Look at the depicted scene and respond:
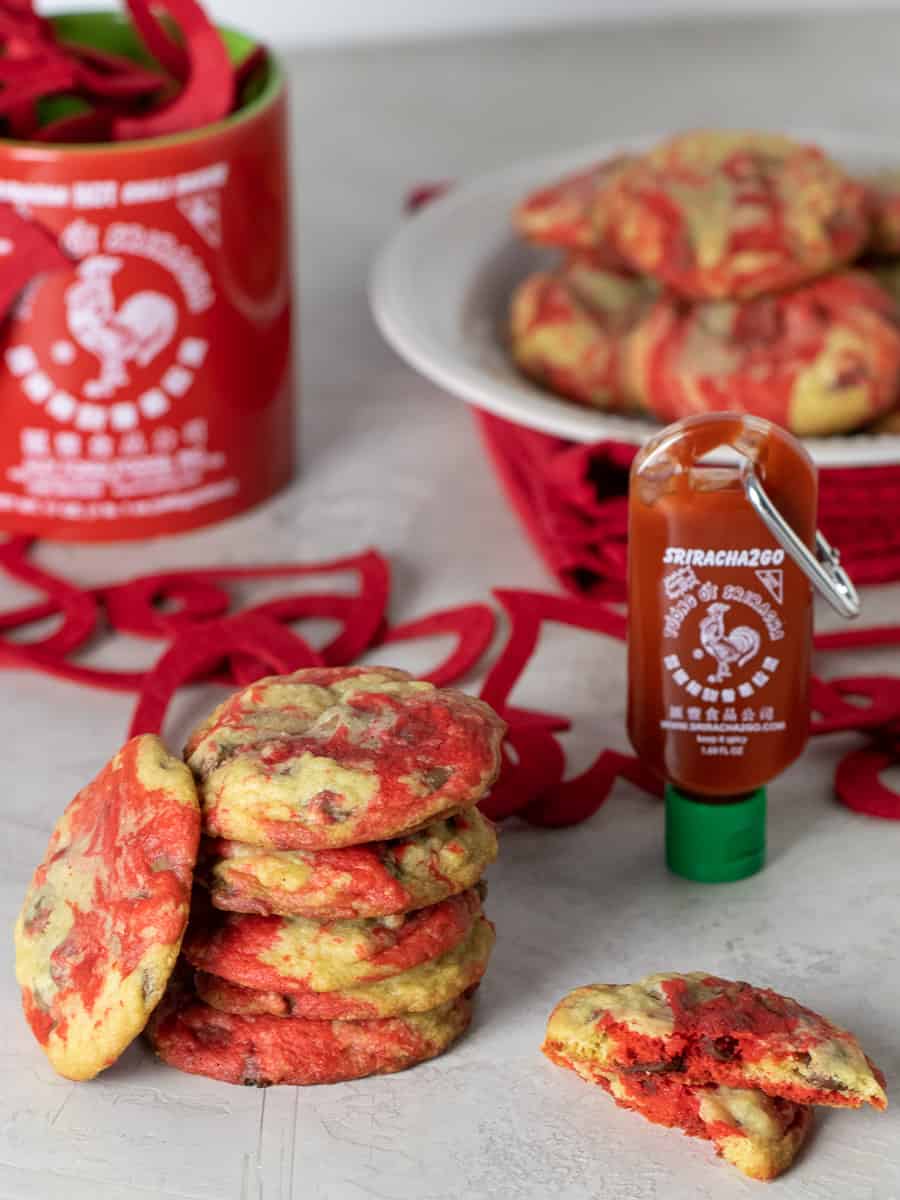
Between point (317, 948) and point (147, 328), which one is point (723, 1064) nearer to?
point (317, 948)

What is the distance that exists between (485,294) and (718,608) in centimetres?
46

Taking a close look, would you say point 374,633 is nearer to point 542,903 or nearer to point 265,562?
point 265,562

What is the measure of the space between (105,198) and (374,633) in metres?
0.25

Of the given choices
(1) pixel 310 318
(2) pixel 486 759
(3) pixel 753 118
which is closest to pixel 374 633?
(2) pixel 486 759

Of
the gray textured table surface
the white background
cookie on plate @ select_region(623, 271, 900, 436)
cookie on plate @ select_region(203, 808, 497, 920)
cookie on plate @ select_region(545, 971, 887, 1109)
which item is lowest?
the gray textured table surface

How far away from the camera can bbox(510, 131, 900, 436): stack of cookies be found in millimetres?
925

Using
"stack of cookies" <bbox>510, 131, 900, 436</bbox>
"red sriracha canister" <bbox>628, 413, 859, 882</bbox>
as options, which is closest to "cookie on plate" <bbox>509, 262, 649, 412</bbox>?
"stack of cookies" <bbox>510, 131, 900, 436</bbox>

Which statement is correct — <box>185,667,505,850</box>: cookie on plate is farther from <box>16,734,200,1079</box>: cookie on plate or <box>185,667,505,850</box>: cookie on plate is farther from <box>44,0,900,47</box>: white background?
<box>44,0,900,47</box>: white background

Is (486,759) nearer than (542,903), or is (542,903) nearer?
(486,759)

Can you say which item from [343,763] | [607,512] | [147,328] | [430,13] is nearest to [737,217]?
[607,512]

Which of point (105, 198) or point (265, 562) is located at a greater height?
point (105, 198)

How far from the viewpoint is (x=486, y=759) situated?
63 cm

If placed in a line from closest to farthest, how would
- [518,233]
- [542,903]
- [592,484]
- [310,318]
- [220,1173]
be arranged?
1. [220,1173]
2. [542,903]
3. [592,484]
4. [518,233]
5. [310,318]

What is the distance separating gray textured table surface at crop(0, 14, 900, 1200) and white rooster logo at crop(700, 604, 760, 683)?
11 centimetres
